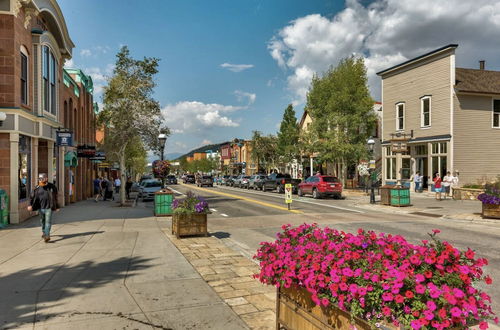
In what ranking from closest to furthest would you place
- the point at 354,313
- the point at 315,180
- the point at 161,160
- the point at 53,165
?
1. the point at 354,313
2. the point at 53,165
3. the point at 161,160
4. the point at 315,180

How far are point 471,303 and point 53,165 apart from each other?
19.2 meters

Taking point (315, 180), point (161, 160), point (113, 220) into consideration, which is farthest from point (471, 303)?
point (315, 180)

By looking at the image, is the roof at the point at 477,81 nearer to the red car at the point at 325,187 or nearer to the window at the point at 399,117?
the window at the point at 399,117

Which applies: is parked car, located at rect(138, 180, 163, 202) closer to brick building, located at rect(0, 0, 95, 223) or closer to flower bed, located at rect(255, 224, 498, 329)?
brick building, located at rect(0, 0, 95, 223)

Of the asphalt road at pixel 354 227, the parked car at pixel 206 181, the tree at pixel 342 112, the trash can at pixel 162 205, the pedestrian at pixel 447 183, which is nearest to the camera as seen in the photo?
the asphalt road at pixel 354 227

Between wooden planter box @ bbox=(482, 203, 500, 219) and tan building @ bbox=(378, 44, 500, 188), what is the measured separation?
37.0 ft

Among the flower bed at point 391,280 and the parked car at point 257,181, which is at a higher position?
the flower bed at point 391,280

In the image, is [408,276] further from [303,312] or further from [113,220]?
[113,220]

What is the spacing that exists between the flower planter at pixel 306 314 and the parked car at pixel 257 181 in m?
36.3

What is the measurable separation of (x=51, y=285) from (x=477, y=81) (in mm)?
29553

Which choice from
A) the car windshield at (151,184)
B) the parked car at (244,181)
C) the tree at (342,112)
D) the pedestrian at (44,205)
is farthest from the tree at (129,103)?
the parked car at (244,181)

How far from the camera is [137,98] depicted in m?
21.6

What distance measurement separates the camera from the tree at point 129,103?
70.6 feet

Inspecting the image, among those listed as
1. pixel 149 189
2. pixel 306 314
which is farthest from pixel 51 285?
pixel 149 189
